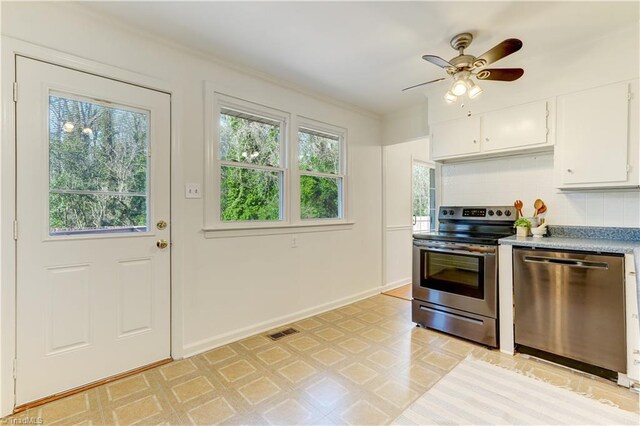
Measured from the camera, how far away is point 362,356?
251cm

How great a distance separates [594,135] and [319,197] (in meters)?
2.53

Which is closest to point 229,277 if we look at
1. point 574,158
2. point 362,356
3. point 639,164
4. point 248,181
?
point 248,181

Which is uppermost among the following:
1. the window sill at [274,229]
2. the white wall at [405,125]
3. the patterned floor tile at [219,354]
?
the white wall at [405,125]

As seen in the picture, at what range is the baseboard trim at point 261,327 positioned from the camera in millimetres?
2568

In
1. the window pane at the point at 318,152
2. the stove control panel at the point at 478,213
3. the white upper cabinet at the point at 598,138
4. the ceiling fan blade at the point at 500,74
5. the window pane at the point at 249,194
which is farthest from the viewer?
the window pane at the point at 318,152

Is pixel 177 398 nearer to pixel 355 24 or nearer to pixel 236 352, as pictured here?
pixel 236 352

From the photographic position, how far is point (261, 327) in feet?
9.87

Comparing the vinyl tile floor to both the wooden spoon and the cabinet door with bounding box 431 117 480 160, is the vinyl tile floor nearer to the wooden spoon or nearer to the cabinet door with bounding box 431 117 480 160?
the wooden spoon

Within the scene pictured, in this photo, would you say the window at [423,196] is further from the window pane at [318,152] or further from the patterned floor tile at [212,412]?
the patterned floor tile at [212,412]

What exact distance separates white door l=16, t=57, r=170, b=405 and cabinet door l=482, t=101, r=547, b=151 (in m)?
2.91

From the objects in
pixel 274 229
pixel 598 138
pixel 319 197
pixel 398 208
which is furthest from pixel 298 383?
pixel 398 208

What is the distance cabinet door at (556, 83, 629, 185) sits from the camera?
7.58 feet

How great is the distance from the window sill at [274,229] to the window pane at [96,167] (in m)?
0.58

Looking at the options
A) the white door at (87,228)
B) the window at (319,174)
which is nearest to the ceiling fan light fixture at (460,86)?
the window at (319,174)
